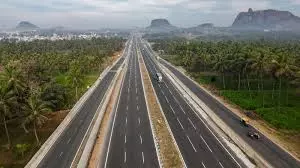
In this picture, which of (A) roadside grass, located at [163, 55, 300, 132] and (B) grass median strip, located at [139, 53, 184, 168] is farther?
(A) roadside grass, located at [163, 55, 300, 132]

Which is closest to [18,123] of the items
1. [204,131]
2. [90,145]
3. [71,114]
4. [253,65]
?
[71,114]

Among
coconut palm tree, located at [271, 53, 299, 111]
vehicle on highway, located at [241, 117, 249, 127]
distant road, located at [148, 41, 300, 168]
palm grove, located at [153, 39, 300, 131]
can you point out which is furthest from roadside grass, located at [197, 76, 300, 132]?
distant road, located at [148, 41, 300, 168]

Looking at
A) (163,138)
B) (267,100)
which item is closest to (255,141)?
(163,138)

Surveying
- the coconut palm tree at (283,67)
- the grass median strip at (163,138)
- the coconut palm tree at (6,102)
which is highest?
the coconut palm tree at (283,67)

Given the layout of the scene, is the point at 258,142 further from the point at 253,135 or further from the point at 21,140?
the point at 21,140

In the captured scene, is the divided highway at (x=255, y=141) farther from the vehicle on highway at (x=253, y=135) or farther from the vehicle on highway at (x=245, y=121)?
the vehicle on highway at (x=245, y=121)

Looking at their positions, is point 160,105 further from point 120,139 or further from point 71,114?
point 120,139

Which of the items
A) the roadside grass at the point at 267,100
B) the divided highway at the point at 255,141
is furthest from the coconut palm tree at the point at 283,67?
the divided highway at the point at 255,141

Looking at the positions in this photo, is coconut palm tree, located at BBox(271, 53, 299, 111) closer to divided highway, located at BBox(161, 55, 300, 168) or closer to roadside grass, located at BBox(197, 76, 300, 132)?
roadside grass, located at BBox(197, 76, 300, 132)
